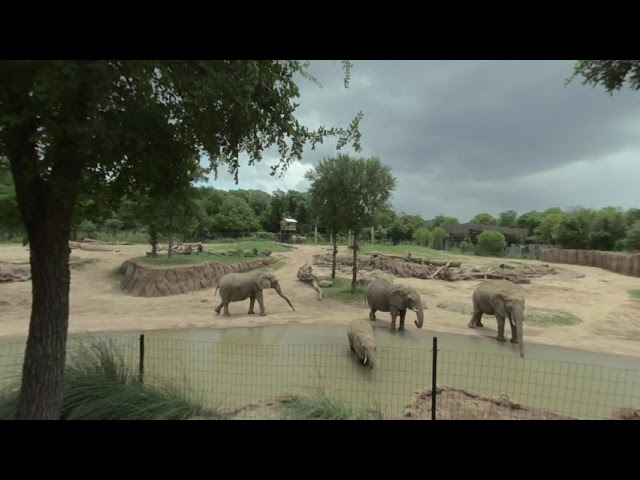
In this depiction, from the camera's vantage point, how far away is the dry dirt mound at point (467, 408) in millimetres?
5422

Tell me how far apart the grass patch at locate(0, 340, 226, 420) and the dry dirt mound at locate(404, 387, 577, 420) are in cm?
312

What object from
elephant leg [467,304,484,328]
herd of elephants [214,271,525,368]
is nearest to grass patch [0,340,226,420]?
herd of elephants [214,271,525,368]

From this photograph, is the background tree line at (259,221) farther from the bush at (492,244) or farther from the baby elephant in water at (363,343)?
the bush at (492,244)

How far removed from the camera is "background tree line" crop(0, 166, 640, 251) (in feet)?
12.3

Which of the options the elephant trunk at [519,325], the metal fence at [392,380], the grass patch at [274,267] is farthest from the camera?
the grass patch at [274,267]

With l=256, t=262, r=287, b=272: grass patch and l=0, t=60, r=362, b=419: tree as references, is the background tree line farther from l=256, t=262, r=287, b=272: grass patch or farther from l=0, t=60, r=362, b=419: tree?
l=256, t=262, r=287, b=272: grass patch

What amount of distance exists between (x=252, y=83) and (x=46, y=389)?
3.31m

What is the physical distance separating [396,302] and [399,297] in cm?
19

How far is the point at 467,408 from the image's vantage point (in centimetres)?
568

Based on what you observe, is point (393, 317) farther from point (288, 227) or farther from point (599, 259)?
point (288, 227)

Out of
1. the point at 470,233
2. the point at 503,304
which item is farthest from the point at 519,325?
the point at 470,233

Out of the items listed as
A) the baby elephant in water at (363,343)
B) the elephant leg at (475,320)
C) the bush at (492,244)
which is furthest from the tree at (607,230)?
the baby elephant in water at (363,343)

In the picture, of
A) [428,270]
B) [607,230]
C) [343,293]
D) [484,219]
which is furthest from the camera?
[484,219]

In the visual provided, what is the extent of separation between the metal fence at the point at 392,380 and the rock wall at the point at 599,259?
27.4 m
